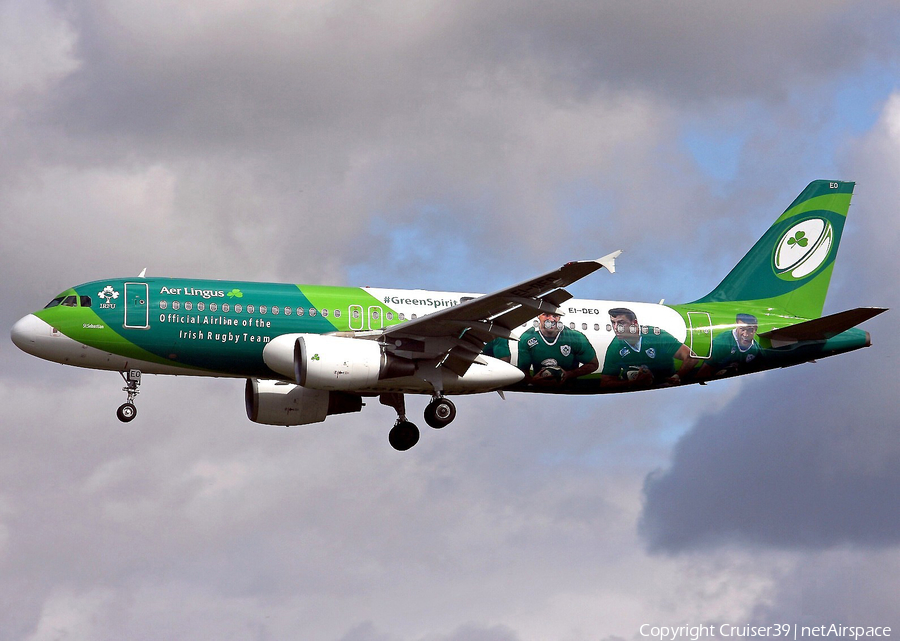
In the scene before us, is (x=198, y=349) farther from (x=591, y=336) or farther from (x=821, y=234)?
(x=821, y=234)

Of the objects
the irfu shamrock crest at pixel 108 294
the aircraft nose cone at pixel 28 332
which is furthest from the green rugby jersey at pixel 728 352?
the aircraft nose cone at pixel 28 332

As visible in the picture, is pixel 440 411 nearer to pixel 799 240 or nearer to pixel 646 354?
pixel 646 354

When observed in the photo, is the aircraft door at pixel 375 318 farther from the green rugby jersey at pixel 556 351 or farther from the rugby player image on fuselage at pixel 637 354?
the rugby player image on fuselage at pixel 637 354

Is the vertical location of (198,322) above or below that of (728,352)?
above

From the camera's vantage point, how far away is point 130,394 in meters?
41.2

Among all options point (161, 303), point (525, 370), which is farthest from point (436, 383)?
point (161, 303)

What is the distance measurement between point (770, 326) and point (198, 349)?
19.6 metres

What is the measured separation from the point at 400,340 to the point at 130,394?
28.2ft

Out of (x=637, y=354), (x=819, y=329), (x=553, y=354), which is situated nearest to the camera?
(x=553, y=354)

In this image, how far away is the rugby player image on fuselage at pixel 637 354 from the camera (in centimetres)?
4347

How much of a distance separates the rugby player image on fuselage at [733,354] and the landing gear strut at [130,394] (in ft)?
60.8

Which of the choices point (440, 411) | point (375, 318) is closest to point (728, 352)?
point (440, 411)

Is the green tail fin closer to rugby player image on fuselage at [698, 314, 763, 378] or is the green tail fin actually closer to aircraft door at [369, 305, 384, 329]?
rugby player image on fuselage at [698, 314, 763, 378]

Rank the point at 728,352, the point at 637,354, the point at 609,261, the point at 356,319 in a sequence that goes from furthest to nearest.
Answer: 1. the point at 728,352
2. the point at 637,354
3. the point at 356,319
4. the point at 609,261
